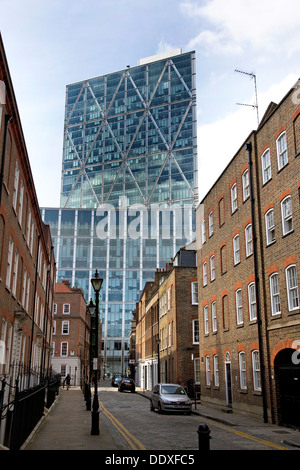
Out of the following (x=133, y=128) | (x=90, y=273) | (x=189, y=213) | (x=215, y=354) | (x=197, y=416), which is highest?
(x=133, y=128)

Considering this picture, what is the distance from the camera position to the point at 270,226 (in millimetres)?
20312

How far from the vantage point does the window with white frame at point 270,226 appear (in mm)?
20047

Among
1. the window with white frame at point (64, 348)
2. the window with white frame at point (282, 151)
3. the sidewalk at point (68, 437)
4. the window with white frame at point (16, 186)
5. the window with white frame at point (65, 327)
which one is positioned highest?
the window with white frame at point (282, 151)

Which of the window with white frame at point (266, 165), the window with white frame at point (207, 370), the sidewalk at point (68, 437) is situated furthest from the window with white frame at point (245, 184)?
the sidewalk at point (68, 437)

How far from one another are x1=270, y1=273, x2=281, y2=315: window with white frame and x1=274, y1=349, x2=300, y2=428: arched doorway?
1.69m

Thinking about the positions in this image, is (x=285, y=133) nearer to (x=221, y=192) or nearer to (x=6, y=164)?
(x=221, y=192)

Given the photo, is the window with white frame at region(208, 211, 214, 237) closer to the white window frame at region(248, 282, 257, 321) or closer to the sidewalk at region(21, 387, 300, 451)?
the white window frame at region(248, 282, 257, 321)

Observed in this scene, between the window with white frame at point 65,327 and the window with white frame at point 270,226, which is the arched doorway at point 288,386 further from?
the window with white frame at point 65,327

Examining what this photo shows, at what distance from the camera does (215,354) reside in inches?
1088

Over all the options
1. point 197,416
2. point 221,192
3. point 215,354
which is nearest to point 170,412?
point 197,416

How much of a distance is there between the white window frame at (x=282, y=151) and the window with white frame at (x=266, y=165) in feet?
3.37

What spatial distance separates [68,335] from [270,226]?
50335mm

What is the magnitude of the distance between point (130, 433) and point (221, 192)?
614 inches

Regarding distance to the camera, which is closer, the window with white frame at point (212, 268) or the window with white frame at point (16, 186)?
the window with white frame at point (16, 186)
